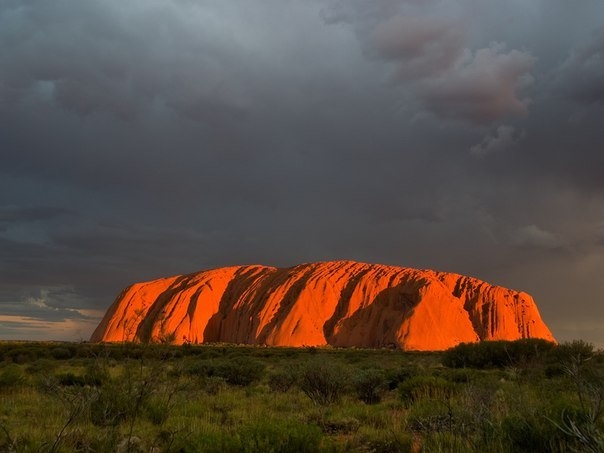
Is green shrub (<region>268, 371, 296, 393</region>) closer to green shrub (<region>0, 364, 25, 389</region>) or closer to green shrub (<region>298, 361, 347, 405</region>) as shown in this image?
green shrub (<region>298, 361, 347, 405</region>)

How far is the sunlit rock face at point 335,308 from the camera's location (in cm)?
8200

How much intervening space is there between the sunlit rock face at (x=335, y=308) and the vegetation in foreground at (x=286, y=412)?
210 ft

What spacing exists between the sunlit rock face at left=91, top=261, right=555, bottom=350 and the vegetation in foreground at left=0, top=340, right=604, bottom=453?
63.9m

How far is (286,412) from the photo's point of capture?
39.4 ft

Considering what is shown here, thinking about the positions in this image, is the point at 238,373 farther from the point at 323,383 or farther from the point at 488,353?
the point at 488,353

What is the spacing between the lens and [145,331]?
7.75 meters

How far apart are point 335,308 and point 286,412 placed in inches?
3141

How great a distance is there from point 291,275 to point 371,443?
90200mm

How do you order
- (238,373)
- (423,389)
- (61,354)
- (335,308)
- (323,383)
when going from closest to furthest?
(423,389), (323,383), (238,373), (61,354), (335,308)

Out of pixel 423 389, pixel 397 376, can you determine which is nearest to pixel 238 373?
pixel 397 376

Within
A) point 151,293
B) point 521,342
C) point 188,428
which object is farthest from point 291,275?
point 188,428

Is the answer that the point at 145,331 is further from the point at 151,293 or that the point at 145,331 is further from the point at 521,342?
the point at 151,293

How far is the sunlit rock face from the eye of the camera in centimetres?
8200

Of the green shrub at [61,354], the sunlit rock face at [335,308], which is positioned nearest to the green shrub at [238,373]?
the green shrub at [61,354]
